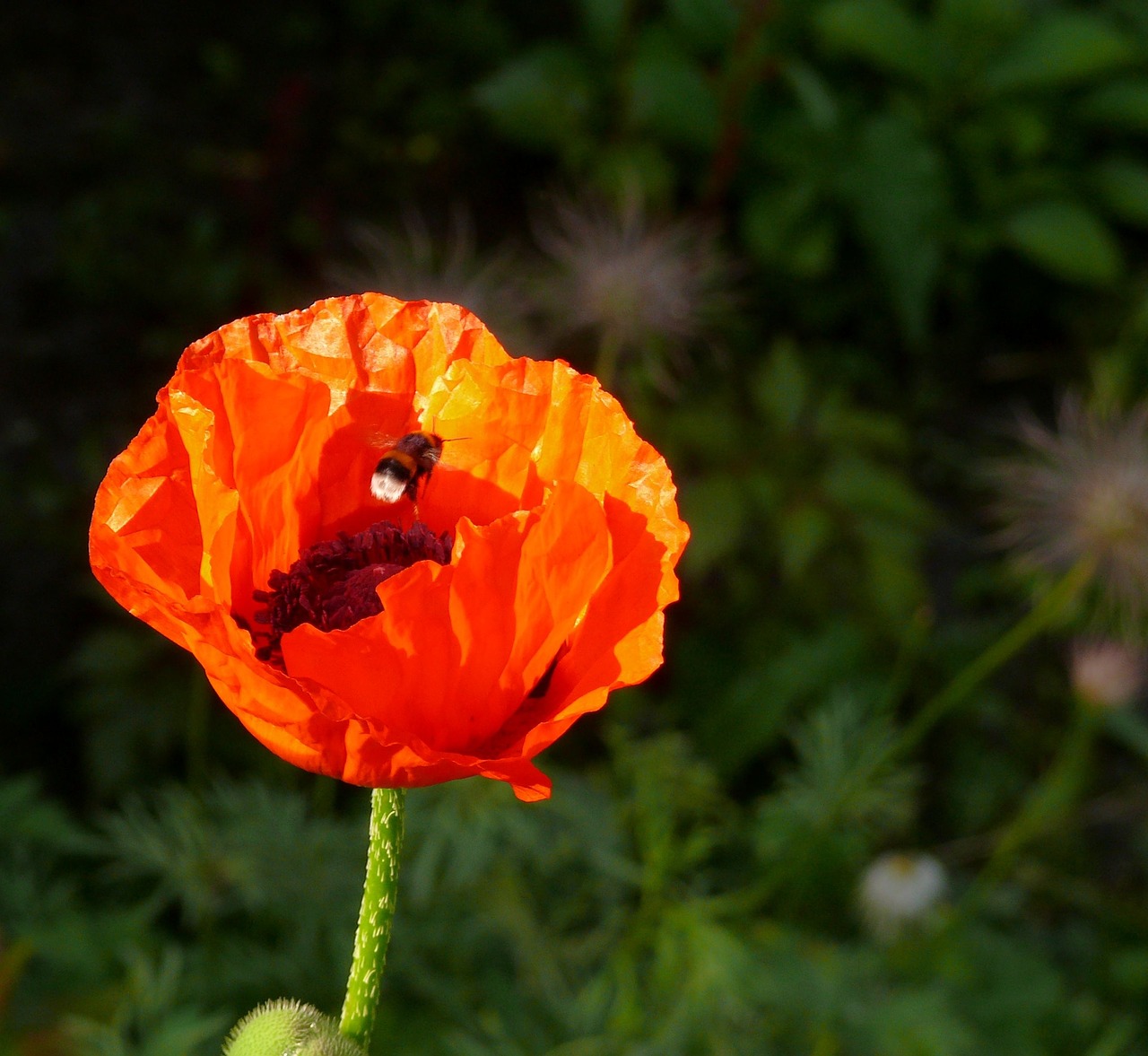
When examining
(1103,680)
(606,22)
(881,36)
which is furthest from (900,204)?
(1103,680)

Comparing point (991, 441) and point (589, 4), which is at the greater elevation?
point (589, 4)

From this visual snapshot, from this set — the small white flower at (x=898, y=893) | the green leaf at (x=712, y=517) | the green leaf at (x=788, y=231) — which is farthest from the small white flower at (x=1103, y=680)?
the green leaf at (x=788, y=231)

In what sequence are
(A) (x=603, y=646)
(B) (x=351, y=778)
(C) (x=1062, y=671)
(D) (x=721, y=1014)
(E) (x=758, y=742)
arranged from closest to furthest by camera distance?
(B) (x=351, y=778), (A) (x=603, y=646), (D) (x=721, y=1014), (E) (x=758, y=742), (C) (x=1062, y=671)

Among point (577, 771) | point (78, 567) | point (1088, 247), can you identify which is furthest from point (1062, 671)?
point (78, 567)

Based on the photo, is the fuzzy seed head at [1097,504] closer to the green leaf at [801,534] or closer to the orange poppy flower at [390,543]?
the green leaf at [801,534]

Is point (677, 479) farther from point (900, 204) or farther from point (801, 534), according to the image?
point (900, 204)

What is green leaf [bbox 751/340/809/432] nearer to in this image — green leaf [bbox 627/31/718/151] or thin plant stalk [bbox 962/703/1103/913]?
thin plant stalk [bbox 962/703/1103/913]

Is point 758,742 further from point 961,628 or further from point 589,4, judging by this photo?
point 589,4
